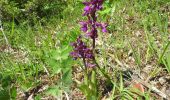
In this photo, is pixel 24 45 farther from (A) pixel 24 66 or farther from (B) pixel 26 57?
(A) pixel 24 66

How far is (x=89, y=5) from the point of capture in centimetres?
253

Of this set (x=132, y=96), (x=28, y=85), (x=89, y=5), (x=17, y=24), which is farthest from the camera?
(x=17, y=24)

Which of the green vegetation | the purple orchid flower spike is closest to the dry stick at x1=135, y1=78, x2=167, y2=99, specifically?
the green vegetation

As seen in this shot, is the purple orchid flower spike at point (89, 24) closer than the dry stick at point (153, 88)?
Yes

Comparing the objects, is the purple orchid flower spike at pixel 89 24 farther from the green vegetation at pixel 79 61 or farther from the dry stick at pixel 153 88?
the dry stick at pixel 153 88

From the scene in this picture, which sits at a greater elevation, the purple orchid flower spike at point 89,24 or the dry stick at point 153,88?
the purple orchid flower spike at point 89,24

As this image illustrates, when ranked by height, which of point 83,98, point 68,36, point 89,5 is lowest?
point 83,98

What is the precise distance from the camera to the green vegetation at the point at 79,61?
2.66 meters

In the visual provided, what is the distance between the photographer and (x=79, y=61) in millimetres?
3121

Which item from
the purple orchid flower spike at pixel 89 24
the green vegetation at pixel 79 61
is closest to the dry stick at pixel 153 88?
the green vegetation at pixel 79 61

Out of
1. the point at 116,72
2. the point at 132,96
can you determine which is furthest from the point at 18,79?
the point at 132,96

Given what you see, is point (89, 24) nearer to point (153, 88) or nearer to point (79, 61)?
point (79, 61)

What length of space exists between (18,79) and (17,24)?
6.21ft

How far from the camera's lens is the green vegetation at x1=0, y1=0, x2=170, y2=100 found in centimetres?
266
